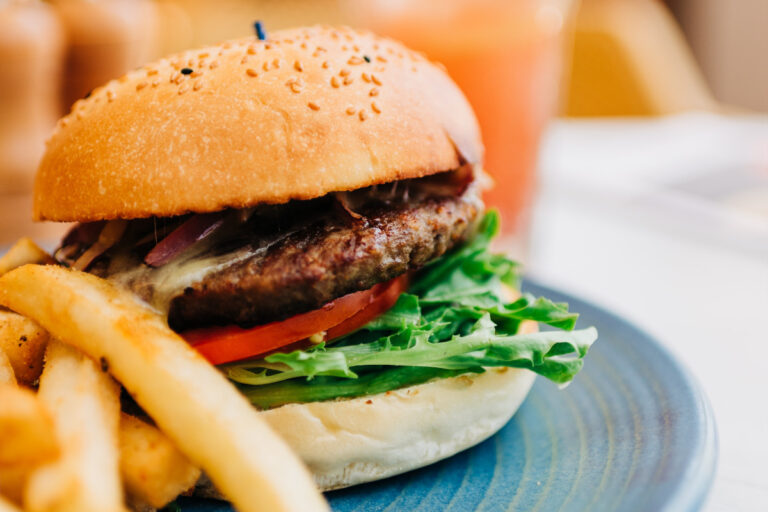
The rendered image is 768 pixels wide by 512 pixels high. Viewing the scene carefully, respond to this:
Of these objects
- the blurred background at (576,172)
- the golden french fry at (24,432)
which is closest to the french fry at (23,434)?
the golden french fry at (24,432)

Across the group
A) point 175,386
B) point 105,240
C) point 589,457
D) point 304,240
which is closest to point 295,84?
point 304,240

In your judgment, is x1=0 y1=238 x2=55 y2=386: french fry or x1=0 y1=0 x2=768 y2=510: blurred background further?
x1=0 y1=0 x2=768 y2=510: blurred background

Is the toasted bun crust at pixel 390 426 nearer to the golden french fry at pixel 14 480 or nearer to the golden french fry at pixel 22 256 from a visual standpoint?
the golden french fry at pixel 14 480

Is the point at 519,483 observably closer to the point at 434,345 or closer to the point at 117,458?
the point at 434,345

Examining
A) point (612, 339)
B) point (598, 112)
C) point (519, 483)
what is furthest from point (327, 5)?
point (519, 483)

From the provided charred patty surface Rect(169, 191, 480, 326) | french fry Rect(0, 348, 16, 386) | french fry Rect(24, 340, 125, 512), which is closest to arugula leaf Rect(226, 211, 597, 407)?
charred patty surface Rect(169, 191, 480, 326)

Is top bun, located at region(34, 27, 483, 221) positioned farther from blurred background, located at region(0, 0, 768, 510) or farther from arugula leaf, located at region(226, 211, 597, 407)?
blurred background, located at region(0, 0, 768, 510)

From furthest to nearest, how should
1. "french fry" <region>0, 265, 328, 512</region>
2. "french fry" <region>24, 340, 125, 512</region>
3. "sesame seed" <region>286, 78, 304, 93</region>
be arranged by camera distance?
"sesame seed" <region>286, 78, 304, 93</region>
"french fry" <region>0, 265, 328, 512</region>
"french fry" <region>24, 340, 125, 512</region>
